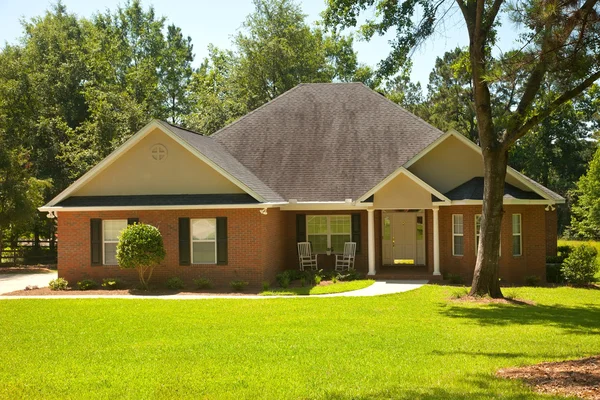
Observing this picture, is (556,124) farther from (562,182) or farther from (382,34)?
(382,34)

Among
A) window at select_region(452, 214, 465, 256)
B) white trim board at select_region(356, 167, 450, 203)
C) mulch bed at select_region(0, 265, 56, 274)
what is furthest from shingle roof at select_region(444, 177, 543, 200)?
mulch bed at select_region(0, 265, 56, 274)

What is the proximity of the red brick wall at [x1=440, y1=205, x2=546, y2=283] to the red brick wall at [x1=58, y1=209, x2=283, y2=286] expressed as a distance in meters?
6.30

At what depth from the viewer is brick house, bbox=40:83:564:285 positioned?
72.9 ft

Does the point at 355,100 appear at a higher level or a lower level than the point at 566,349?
higher

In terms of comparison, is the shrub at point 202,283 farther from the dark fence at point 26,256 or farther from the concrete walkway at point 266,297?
the dark fence at point 26,256

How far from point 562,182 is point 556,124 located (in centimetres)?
547

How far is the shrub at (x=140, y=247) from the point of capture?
68.6 feet

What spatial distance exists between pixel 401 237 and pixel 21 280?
623 inches

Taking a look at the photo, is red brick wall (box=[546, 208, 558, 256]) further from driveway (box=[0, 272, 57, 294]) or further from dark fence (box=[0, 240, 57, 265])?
dark fence (box=[0, 240, 57, 265])

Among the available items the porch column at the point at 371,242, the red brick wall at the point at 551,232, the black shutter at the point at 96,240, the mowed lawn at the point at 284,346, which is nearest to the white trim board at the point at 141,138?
the black shutter at the point at 96,240

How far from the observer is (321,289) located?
2067 cm

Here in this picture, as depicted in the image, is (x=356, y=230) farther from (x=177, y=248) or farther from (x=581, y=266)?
(x=581, y=266)

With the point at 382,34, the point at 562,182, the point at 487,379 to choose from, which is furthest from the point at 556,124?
the point at 487,379

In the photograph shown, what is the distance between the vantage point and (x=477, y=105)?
722 inches
